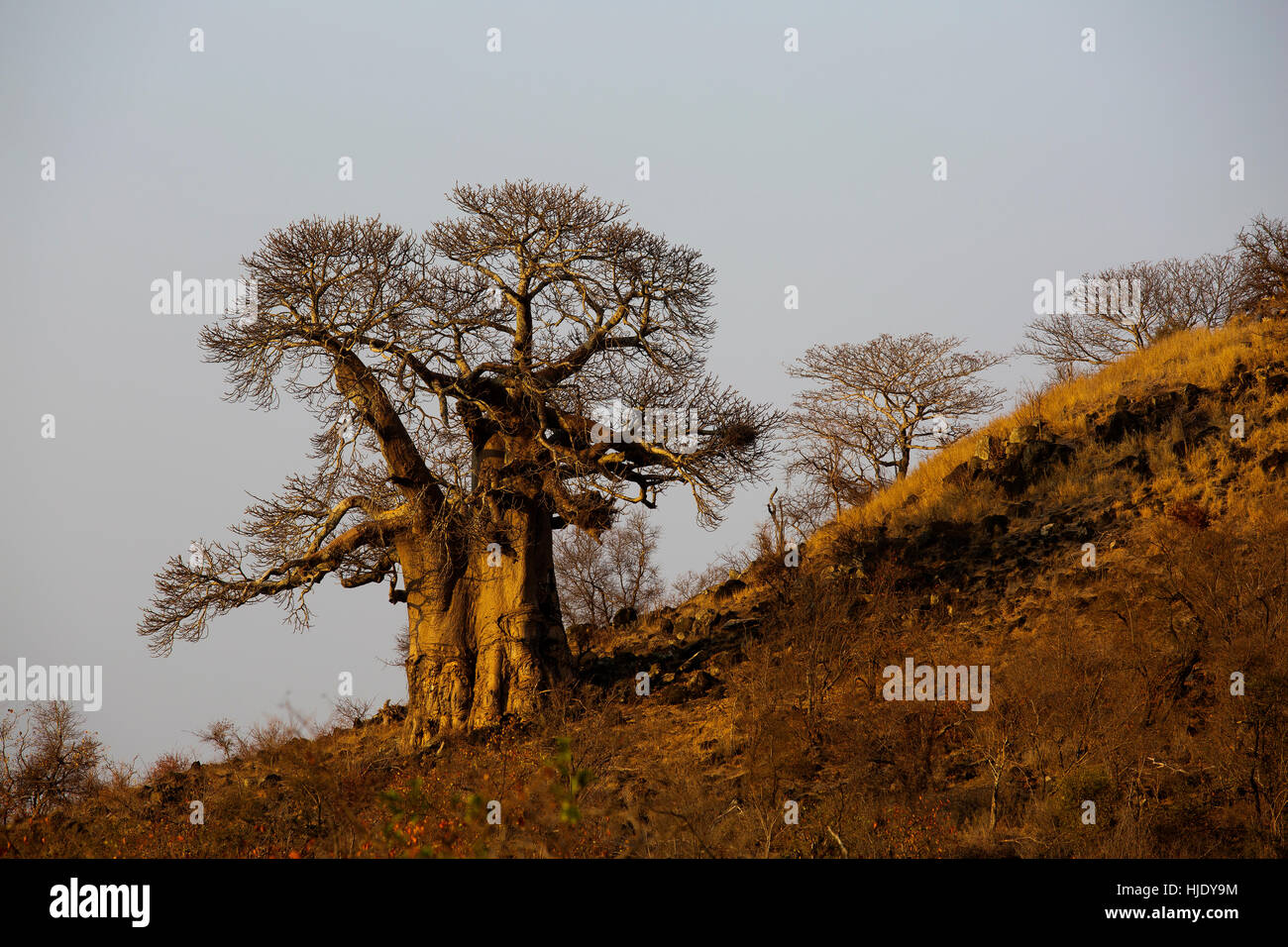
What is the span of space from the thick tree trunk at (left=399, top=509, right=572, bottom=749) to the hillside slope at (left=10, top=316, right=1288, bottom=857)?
2.11 ft

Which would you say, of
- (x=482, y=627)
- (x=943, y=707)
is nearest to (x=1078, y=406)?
(x=943, y=707)

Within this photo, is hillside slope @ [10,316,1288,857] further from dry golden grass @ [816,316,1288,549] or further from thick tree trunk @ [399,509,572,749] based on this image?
thick tree trunk @ [399,509,572,749]

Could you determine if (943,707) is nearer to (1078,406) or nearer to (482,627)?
(482,627)

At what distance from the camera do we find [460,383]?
15.2 metres

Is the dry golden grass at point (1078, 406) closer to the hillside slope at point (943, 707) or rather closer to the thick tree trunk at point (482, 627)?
the hillside slope at point (943, 707)

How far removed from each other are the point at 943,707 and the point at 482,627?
6.80m

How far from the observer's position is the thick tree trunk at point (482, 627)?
49.9 ft

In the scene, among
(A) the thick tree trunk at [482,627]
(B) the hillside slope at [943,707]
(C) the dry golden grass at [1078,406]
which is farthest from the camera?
(C) the dry golden grass at [1078,406]

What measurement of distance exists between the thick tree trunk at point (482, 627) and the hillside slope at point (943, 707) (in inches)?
25.3

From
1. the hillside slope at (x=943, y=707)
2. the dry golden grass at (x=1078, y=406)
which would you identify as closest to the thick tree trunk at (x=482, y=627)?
the hillside slope at (x=943, y=707)

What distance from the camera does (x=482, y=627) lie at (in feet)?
51.4

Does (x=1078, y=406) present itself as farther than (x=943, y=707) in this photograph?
Yes
